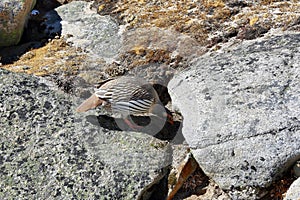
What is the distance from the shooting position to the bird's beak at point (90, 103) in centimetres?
694

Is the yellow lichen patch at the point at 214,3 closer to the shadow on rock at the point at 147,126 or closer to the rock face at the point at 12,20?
the shadow on rock at the point at 147,126

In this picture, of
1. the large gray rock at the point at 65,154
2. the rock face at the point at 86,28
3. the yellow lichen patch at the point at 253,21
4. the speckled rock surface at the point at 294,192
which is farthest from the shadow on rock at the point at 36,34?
the speckled rock surface at the point at 294,192

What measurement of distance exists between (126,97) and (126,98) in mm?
14

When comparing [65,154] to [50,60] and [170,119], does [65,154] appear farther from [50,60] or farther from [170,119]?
[50,60]

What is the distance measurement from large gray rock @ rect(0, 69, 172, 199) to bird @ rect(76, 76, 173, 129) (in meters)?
0.25

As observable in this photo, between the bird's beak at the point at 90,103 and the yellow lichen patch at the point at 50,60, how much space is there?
0.94 m

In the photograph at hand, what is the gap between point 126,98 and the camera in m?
6.75

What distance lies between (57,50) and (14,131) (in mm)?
2079

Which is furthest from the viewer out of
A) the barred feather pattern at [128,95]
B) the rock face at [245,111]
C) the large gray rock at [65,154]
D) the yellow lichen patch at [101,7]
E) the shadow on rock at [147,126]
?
the yellow lichen patch at [101,7]

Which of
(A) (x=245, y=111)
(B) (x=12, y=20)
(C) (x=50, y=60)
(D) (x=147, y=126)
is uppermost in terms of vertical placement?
(A) (x=245, y=111)

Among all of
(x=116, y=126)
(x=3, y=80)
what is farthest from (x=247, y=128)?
(x=3, y=80)

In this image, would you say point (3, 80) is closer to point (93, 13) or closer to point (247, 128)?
point (93, 13)

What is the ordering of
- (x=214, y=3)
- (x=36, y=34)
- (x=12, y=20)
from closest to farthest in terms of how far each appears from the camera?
1. (x=214, y=3)
2. (x=12, y=20)
3. (x=36, y=34)

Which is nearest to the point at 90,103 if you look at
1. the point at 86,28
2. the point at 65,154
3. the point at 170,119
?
the point at 65,154
